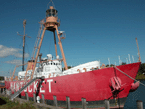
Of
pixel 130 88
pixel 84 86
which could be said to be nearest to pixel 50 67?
pixel 84 86

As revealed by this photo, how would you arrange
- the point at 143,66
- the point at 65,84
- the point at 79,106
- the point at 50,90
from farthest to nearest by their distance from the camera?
the point at 143,66
the point at 50,90
the point at 65,84
the point at 79,106

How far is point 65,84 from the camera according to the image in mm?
11953

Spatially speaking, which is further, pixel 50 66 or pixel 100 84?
pixel 50 66

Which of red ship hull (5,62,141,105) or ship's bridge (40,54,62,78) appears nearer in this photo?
red ship hull (5,62,141,105)

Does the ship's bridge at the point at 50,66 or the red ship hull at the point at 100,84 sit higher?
the ship's bridge at the point at 50,66

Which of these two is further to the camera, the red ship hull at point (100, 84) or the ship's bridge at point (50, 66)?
the ship's bridge at point (50, 66)

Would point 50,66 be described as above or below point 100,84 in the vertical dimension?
above

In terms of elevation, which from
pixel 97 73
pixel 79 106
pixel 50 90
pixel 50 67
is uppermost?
pixel 50 67

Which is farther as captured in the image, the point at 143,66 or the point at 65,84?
the point at 143,66

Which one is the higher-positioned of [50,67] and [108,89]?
[50,67]

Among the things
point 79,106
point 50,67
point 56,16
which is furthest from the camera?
point 56,16

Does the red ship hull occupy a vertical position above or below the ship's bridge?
below

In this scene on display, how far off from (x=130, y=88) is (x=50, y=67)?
10351 millimetres

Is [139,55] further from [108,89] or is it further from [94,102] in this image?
[94,102]
